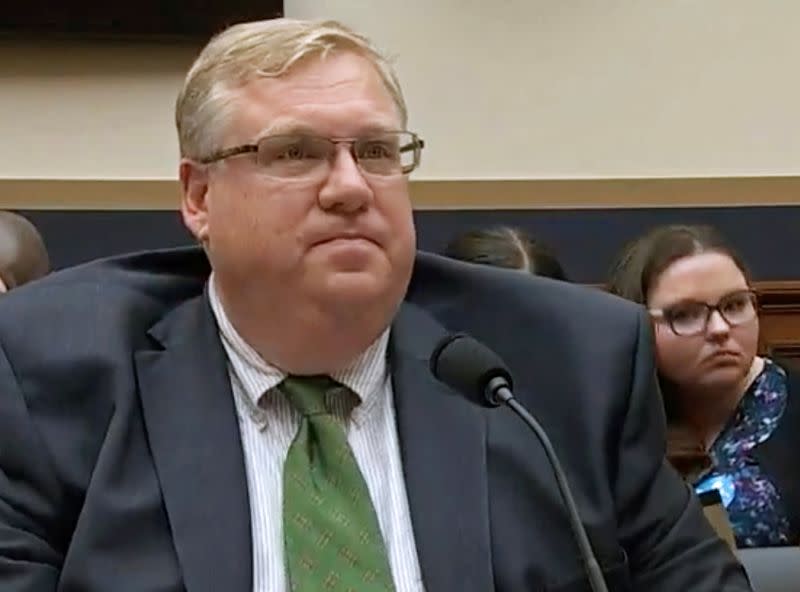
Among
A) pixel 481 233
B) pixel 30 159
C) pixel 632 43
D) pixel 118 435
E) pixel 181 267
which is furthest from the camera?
pixel 632 43

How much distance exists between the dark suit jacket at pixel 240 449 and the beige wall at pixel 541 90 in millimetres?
1815

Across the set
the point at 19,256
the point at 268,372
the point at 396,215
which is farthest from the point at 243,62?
the point at 19,256

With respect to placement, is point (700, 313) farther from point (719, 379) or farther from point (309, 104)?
point (309, 104)

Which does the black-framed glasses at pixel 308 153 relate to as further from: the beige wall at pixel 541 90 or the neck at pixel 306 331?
the beige wall at pixel 541 90

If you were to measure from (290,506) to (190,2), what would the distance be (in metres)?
2.22

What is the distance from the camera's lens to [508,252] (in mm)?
2471

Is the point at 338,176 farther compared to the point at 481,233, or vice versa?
the point at 481,233

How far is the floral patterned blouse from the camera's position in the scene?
7.04 ft

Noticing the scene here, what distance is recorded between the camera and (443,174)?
3.48 metres

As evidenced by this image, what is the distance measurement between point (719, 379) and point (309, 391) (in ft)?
3.26

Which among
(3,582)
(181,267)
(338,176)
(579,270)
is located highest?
(338,176)

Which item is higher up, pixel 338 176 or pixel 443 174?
pixel 338 176

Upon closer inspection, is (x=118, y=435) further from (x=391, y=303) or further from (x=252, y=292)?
(x=391, y=303)

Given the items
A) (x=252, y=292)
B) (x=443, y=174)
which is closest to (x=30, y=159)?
(x=443, y=174)
